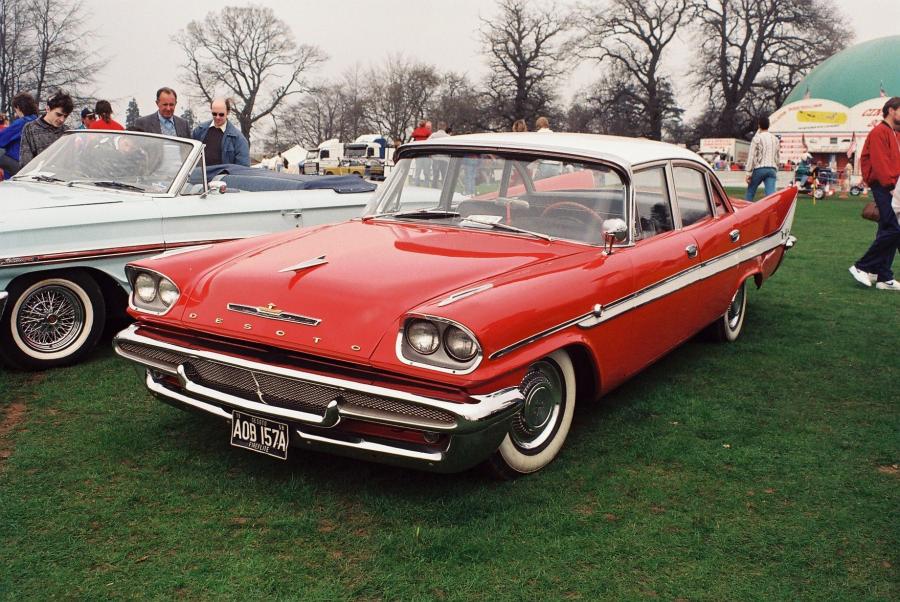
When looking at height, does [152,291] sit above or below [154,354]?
above

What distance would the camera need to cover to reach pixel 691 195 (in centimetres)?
521

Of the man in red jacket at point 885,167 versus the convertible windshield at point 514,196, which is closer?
the convertible windshield at point 514,196

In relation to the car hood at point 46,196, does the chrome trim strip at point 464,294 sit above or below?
below

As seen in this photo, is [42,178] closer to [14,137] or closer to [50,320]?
[50,320]

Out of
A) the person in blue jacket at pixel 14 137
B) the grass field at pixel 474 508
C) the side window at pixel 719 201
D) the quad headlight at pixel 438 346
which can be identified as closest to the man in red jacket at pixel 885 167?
the side window at pixel 719 201

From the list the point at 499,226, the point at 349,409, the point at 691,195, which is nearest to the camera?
the point at 349,409

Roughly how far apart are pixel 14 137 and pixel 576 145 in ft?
20.7

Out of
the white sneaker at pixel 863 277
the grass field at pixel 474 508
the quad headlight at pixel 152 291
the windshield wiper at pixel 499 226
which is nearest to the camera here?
the grass field at pixel 474 508

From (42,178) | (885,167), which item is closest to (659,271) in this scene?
(42,178)

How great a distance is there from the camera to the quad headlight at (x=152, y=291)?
3.74 meters

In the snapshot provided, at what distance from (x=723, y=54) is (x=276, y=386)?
2353 inches

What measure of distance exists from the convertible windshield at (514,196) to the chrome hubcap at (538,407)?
858mm

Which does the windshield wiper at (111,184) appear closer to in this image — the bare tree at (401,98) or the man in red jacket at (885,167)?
the man in red jacket at (885,167)

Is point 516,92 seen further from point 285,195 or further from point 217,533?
point 217,533
